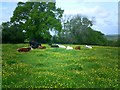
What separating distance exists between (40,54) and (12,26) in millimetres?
757

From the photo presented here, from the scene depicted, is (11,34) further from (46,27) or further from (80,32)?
(80,32)

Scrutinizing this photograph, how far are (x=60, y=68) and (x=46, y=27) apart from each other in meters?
0.84

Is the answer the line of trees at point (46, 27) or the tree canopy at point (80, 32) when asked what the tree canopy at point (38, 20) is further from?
the tree canopy at point (80, 32)

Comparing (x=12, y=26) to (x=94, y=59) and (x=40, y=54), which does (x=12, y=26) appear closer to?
(x=40, y=54)

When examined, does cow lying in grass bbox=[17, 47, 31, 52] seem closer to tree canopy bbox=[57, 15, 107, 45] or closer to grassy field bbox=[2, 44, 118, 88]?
grassy field bbox=[2, 44, 118, 88]

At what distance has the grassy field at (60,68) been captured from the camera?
5375 millimetres

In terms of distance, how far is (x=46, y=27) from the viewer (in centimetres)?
568

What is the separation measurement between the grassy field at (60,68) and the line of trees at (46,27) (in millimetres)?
178

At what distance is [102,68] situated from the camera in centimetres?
562

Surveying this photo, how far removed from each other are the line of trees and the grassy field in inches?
7.0

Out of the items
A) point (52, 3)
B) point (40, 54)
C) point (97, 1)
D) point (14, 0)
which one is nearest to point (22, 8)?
point (14, 0)

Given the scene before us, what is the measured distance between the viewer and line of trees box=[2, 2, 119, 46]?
5586 millimetres

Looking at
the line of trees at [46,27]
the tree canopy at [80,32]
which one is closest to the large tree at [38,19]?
the line of trees at [46,27]

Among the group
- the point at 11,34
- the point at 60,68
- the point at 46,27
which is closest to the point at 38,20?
the point at 46,27
